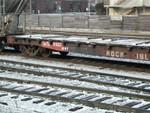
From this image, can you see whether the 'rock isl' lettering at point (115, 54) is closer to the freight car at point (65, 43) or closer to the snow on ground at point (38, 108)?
the freight car at point (65, 43)

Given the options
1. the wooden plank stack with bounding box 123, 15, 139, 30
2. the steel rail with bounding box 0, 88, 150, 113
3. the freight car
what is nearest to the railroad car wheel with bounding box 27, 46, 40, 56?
the freight car

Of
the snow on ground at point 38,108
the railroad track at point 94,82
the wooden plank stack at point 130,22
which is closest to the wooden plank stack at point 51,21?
the wooden plank stack at point 130,22

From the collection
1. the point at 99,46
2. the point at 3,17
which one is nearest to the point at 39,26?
the point at 3,17

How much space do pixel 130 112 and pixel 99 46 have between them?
697 cm

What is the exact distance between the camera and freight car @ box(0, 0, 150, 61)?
47.2 ft

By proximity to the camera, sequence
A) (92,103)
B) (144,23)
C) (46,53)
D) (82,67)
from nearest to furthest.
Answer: (92,103) < (82,67) < (46,53) < (144,23)

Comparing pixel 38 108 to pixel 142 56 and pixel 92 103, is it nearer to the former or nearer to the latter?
pixel 92 103

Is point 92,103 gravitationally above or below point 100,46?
below

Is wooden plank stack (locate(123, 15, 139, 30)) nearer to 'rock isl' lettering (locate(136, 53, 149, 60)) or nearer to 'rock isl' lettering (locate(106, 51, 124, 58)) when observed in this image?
'rock isl' lettering (locate(106, 51, 124, 58))

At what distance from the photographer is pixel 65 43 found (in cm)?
1675

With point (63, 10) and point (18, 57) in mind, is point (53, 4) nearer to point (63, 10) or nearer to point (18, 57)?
point (63, 10)

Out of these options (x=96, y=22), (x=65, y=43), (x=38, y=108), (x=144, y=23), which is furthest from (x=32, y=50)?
(x=96, y=22)

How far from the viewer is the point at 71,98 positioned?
31.8 ft

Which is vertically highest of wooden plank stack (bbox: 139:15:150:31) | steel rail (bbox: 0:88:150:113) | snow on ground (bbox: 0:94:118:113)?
wooden plank stack (bbox: 139:15:150:31)
